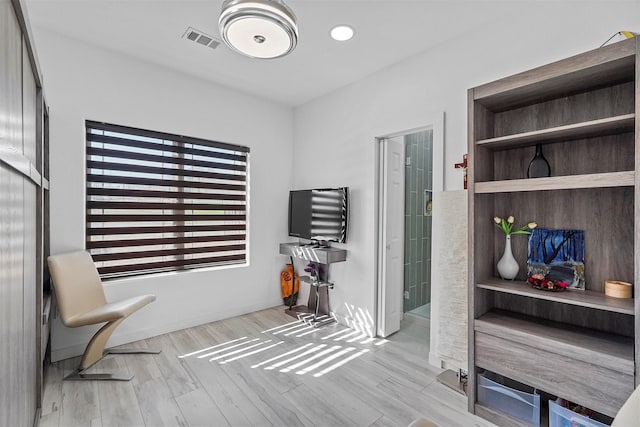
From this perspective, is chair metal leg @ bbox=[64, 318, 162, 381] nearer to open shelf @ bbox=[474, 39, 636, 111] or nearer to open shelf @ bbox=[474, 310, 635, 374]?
open shelf @ bbox=[474, 310, 635, 374]

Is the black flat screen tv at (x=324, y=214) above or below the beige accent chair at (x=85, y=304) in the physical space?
above

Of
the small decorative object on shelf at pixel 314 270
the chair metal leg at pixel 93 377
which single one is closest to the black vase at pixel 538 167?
the small decorative object on shelf at pixel 314 270

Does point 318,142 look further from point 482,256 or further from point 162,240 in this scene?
point 482,256

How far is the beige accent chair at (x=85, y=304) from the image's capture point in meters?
2.27

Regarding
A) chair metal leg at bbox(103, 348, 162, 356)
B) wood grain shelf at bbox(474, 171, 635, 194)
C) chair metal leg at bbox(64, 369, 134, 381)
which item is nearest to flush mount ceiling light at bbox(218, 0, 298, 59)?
wood grain shelf at bbox(474, 171, 635, 194)

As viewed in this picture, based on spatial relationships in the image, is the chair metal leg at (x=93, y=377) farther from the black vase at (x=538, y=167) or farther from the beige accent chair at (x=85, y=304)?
the black vase at (x=538, y=167)

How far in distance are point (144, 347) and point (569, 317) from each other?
11.3ft

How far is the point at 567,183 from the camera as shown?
163 centimetres

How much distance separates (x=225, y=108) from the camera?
359 centimetres

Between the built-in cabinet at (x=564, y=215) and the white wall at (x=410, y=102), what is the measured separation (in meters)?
0.39

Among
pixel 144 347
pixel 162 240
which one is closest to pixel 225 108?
pixel 162 240

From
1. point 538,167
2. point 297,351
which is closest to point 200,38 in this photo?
point 538,167

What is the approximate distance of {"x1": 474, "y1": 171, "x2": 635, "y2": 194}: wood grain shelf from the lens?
1473 millimetres

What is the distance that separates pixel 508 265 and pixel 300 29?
7.86ft
